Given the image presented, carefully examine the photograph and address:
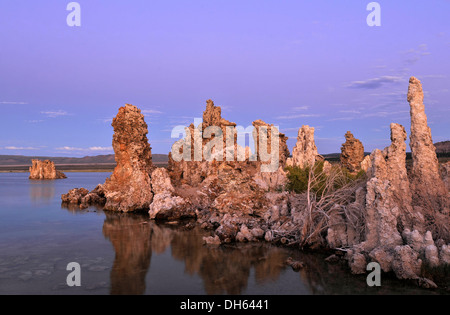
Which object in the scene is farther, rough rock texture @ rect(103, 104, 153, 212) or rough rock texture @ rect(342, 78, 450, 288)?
rough rock texture @ rect(103, 104, 153, 212)

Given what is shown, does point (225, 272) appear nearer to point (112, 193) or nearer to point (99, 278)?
point (99, 278)

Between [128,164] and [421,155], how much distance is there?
2368cm

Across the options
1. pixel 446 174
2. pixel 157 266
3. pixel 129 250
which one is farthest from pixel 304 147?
pixel 157 266

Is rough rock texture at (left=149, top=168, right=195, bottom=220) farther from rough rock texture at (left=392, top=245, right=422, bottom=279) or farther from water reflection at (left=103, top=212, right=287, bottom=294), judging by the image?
rough rock texture at (left=392, top=245, right=422, bottom=279)

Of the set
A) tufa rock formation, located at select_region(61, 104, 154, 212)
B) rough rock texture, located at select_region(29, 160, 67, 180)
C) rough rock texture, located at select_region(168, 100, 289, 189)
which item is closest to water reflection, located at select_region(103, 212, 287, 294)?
tufa rock formation, located at select_region(61, 104, 154, 212)

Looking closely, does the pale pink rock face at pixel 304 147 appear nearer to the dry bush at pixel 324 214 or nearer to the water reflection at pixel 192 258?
the water reflection at pixel 192 258

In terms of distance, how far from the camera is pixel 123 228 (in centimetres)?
2423

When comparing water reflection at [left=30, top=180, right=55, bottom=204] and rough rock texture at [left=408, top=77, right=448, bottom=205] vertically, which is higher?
rough rock texture at [left=408, top=77, right=448, bottom=205]

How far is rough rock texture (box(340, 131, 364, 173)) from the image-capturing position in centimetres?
5306

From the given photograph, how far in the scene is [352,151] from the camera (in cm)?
5359

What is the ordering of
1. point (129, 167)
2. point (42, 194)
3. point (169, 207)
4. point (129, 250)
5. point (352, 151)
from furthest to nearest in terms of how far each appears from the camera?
point (352, 151), point (42, 194), point (129, 167), point (169, 207), point (129, 250)

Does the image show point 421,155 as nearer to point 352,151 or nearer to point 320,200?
point 320,200

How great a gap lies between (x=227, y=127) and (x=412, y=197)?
2277 centimetres

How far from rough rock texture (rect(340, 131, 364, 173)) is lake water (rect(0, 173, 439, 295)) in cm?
3631
